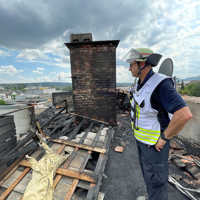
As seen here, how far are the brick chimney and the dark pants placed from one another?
2897 millimetres

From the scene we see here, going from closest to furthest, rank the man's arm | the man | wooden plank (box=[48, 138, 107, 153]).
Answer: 1. the man's arm
2. the man
3. wooden plank (box=[48, 138, 107, 153])

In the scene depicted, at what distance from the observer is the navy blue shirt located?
114cm

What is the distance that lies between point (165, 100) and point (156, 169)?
1.01 meters

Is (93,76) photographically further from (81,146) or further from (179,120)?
(179,120)

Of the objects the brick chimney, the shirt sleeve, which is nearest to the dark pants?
the shirt sleeve

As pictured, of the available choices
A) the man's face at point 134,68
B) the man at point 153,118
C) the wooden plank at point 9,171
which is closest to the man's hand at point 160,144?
the man at point 153,118

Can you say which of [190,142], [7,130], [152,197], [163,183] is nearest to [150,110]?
[163,183]

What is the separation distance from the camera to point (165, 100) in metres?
1.21

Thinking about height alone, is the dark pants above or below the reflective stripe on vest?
below

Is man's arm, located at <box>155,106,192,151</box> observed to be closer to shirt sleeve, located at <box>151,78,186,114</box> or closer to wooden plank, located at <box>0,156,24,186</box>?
shirt sleeve, located at <box>151,78,186,114</box>

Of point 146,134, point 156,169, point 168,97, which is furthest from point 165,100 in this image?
point 156,169

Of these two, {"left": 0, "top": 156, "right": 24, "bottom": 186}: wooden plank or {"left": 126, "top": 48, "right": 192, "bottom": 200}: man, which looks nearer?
{"left": 126, "top": 48, "right": 192, "bottom": 200}: man

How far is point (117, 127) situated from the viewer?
4535mm

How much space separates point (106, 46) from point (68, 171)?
3.98 meters
